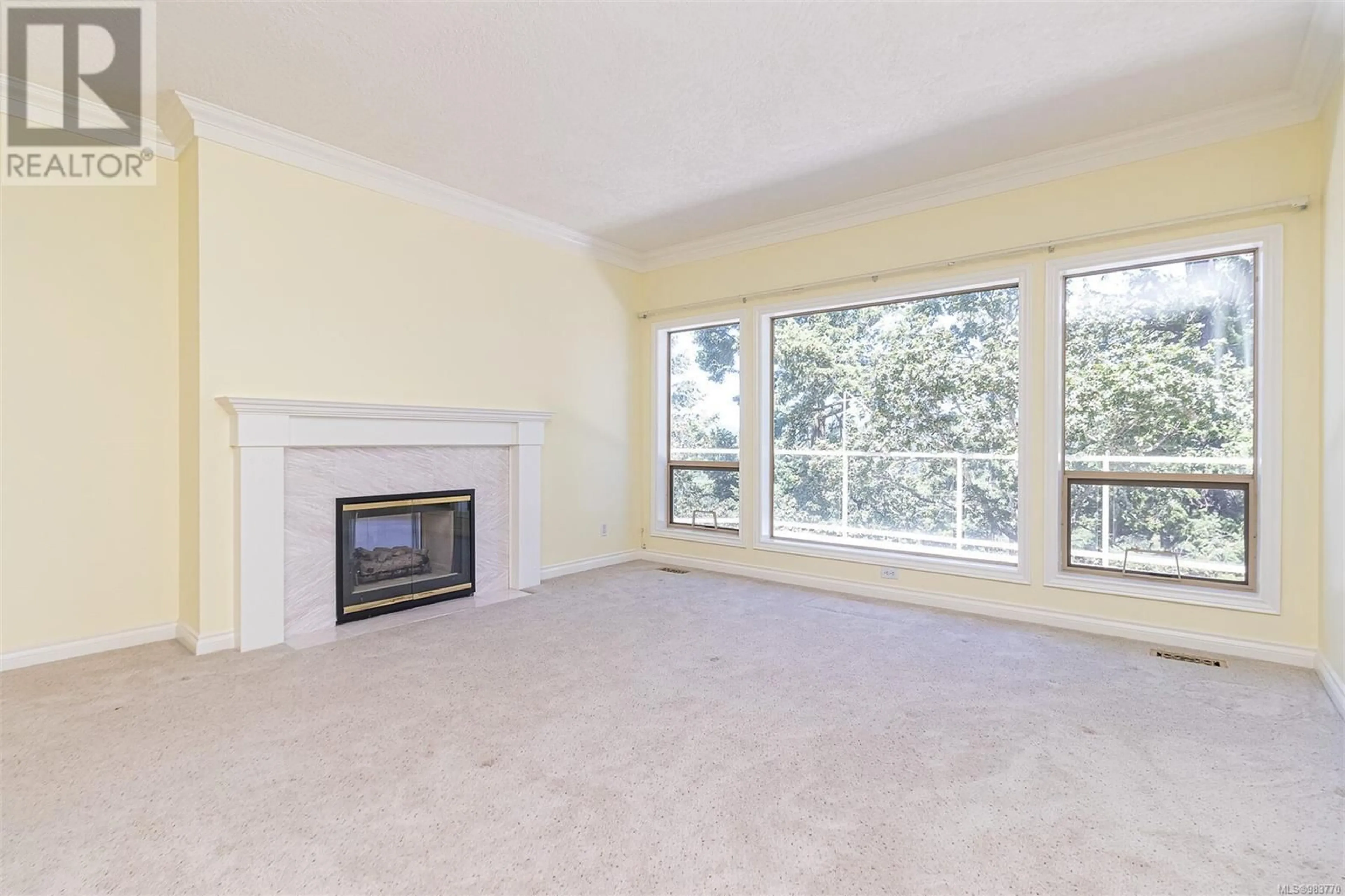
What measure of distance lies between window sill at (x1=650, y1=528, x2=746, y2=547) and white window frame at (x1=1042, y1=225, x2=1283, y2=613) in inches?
88.9

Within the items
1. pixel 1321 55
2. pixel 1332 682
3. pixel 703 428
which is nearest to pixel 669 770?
pixel 1332 682

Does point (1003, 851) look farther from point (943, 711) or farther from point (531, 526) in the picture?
point (531, 526)

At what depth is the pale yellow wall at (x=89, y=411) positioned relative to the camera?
2.97 meters

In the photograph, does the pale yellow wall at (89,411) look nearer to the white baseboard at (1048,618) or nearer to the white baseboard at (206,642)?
the white baseboard at (206,642)

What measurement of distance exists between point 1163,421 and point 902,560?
1.70m

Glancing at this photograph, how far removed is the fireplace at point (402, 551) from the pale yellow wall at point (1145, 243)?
2.38 metres

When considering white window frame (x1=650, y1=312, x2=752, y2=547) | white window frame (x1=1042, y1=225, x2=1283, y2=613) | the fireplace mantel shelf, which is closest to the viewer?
white window frame (x1=1042, y1=225, x2=1283, y2=613)

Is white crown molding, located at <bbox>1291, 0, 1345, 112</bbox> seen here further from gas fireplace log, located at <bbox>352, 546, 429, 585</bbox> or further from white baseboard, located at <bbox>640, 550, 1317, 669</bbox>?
gas fireplace log, located at <bbox>352, 546, 429, 585</bbox>

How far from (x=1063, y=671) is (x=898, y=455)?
6.96 feet

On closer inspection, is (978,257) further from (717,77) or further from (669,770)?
(669,770)

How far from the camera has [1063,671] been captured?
2.93 m

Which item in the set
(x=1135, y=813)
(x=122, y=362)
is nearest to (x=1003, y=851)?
(x=1135, y=813)
